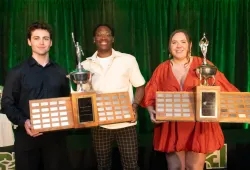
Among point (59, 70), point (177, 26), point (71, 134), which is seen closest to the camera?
point (59, 70)

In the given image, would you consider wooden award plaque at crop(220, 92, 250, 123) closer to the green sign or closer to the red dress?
the red dress

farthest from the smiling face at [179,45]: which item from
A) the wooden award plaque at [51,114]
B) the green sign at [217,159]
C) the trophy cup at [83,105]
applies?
the green sign at [217,159]

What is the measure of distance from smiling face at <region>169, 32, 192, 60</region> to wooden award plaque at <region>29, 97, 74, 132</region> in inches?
29.7

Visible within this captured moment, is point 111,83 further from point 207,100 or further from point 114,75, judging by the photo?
point 207,100

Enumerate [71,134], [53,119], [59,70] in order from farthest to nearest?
[71,134] < [59,70] < [53,119]

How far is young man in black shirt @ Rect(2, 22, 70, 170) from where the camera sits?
1691 millimetres

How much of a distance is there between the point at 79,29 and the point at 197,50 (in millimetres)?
1408

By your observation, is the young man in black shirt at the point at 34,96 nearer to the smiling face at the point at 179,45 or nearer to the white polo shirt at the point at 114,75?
the white polo shirt at the point at 114,75

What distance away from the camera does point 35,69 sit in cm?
173

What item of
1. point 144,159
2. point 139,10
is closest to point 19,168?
point 144,159

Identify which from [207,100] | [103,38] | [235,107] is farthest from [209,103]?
[103,38]

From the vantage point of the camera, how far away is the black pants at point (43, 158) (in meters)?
1.69

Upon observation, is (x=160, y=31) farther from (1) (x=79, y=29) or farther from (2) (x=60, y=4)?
(2) (x=60, y=4)

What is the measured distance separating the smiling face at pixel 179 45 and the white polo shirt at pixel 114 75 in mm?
386
